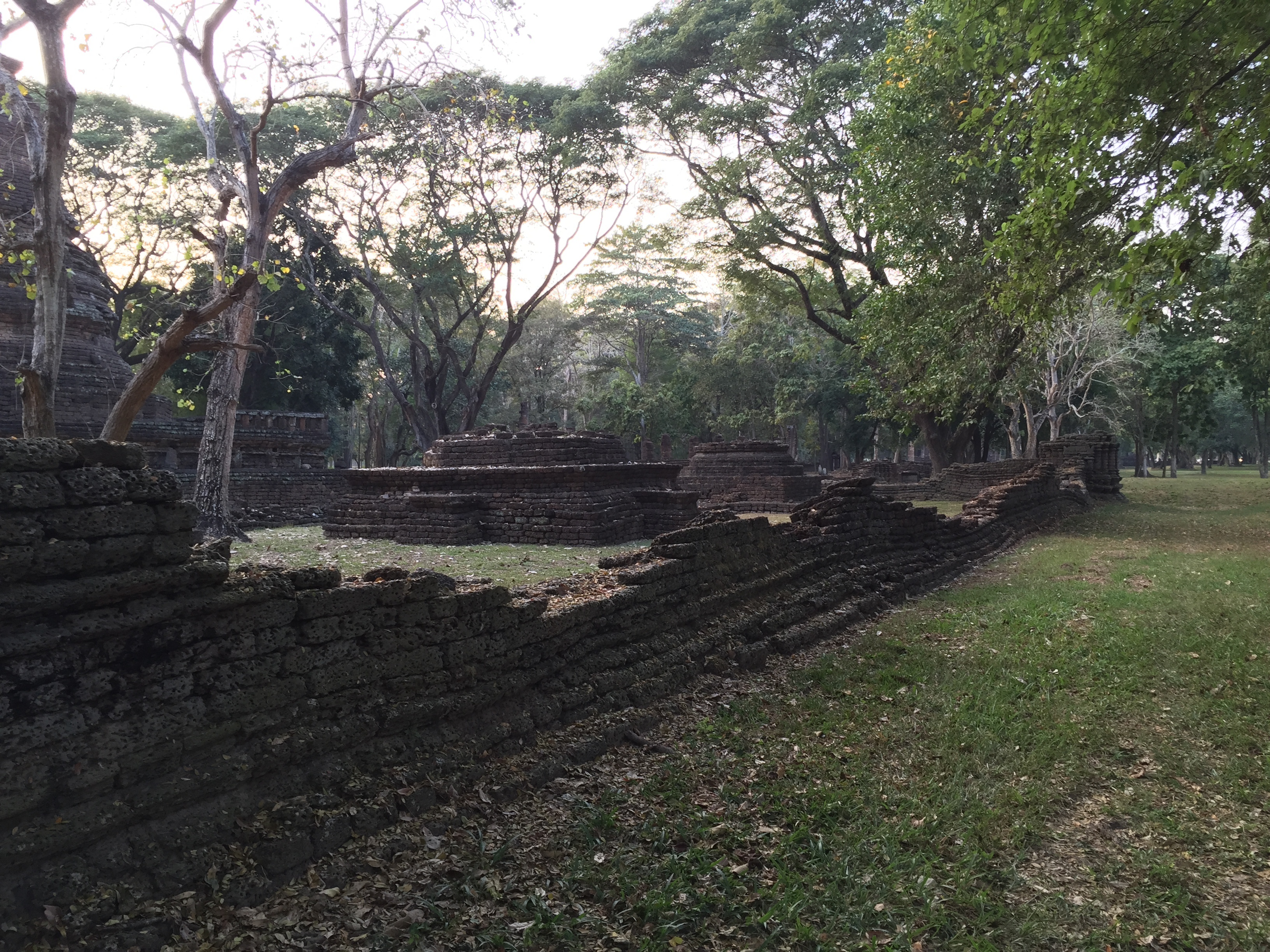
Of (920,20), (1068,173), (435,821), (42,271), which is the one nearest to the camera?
(435,821)

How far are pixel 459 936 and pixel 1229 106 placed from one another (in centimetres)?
819

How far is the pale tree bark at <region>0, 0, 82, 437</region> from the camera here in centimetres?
679

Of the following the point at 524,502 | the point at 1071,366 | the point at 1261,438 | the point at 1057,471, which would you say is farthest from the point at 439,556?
the point at 1261,438

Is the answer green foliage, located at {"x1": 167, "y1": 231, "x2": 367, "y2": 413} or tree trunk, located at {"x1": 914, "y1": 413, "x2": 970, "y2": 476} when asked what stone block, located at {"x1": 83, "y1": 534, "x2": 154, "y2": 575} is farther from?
green foliage, located at {"x1": 167, "y1": 231, "x2": 367, "y2": 413}

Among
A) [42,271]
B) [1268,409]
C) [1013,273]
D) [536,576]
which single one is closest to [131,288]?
[42,271]

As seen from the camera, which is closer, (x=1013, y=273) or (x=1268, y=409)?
(x=1013, y=273)

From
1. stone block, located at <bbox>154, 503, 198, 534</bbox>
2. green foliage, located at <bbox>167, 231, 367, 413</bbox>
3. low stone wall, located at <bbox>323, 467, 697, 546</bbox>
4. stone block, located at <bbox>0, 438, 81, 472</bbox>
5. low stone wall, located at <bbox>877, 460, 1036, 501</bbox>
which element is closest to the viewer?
stone block, located at <bbox>0, 438, 81, 472</bbox>

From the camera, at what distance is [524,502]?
44.2ft

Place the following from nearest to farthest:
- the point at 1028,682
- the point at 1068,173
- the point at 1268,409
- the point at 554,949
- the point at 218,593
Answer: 1. the point at 554,949
2. the point at 218,593
3. the point at 1028,682
4. the point at 1068,173
5. the point at 1268,409

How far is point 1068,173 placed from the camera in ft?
20.1

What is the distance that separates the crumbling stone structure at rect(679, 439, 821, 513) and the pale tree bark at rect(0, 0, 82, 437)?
16.2m

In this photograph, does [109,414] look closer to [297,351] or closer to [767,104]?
[297,351]

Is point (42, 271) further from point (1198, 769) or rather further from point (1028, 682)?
point (1198, 769)

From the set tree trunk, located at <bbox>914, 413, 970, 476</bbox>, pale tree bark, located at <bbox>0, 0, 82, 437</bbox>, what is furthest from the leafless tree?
pale tree bark, located at <bbox>0, 0, 82, 437</bbox>
